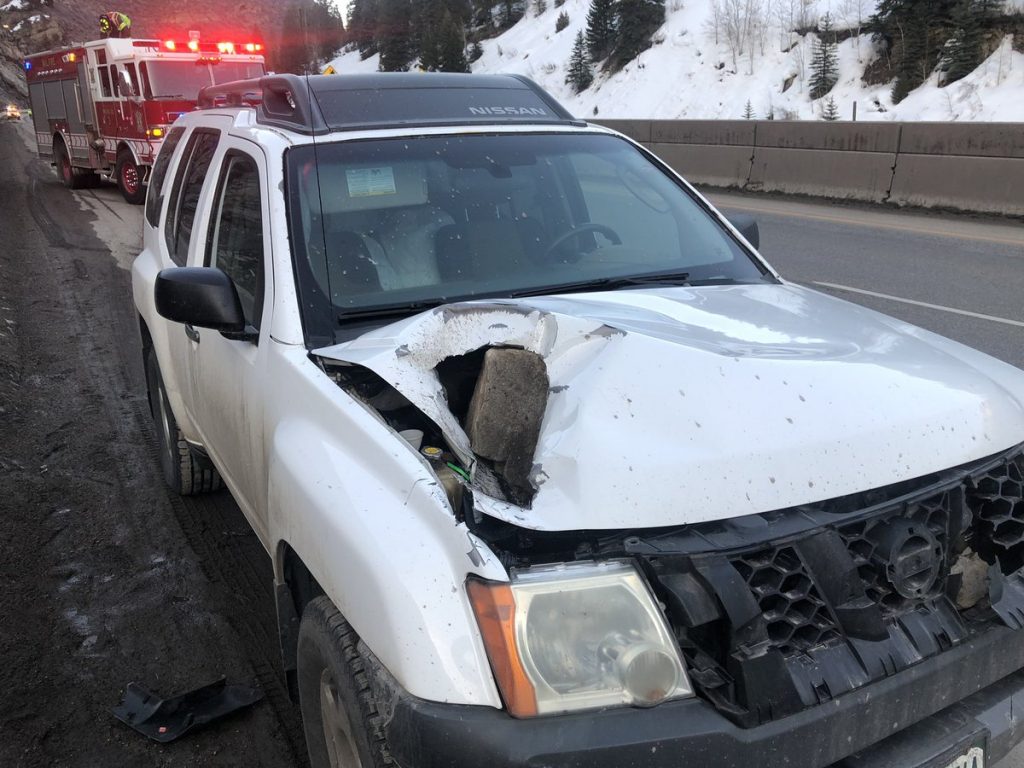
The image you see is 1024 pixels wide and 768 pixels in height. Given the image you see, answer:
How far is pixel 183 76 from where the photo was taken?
1772 cm

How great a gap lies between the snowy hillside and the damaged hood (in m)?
23.0

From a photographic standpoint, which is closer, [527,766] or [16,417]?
[527,766]

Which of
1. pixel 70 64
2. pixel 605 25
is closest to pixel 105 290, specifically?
pixel 70 64

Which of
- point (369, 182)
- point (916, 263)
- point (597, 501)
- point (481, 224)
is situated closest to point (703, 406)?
point (597, 501)

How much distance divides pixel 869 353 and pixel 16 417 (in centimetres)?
551

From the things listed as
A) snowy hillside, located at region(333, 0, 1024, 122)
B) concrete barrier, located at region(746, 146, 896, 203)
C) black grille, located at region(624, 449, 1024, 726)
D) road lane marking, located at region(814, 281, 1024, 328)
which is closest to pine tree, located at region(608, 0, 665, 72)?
snowy hillside, located at region(333, 0, 1024, 122)

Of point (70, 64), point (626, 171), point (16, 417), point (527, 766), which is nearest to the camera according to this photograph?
point (527, 766)

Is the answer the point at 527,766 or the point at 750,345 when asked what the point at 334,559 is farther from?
the point at 750,345

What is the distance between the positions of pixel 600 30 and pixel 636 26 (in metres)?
2.60

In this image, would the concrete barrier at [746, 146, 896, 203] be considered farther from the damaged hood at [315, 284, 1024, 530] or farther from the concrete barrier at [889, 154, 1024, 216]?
the damaged hood at [315, 284, 1024, 530]

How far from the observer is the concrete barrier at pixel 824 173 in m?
14.7

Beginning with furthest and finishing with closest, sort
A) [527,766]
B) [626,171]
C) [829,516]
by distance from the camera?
[626,171]
[829,516]
[527,766]

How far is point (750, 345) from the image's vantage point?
2.54m

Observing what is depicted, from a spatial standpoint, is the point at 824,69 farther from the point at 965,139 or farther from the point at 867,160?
the point at 965,139
